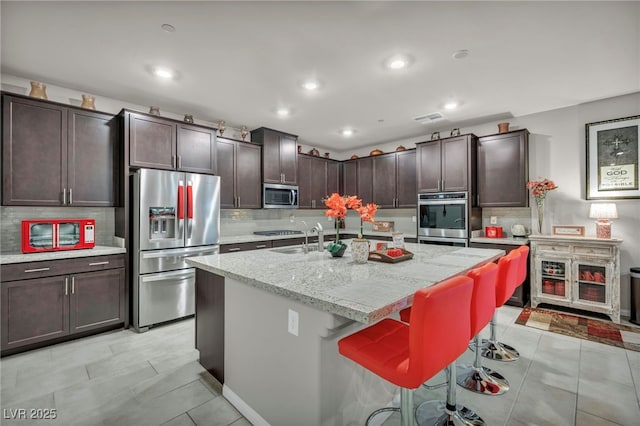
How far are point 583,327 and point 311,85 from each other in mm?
4141

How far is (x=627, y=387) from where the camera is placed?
2125 mm

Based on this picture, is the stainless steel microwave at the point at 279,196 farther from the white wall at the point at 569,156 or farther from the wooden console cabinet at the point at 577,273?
the wooden console cabinet at the point at 577,273

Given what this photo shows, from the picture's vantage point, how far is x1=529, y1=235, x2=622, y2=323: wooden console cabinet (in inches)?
132

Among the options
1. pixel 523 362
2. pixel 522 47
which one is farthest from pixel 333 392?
pixel 522 47

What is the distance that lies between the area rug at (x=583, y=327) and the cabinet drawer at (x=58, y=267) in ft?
15.6

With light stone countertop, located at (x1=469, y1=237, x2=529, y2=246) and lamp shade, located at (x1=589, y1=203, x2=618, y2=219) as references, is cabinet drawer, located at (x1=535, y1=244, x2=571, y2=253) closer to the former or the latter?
light stone countertop, located at (x1=469, y1=237, x2=529, y2=246)

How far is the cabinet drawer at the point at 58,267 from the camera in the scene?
101 inches

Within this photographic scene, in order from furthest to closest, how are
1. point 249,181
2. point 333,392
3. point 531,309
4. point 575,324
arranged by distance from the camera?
point 249,181 < point 531,309 < point 575,324 < point 333,392

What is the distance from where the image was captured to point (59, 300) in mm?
2799

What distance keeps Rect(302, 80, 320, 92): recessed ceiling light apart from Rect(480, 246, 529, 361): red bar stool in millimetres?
2509

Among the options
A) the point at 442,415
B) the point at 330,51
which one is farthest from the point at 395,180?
the point at 442,415

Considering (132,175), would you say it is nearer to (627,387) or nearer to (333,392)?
(333,392)

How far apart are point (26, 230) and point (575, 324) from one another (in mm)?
5966

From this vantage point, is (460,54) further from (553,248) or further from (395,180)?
(395,180)
